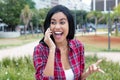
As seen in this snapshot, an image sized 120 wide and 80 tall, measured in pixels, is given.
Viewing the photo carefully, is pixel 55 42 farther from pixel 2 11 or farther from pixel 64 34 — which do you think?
pixel 2 11

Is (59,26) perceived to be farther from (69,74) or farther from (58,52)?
(69,74)

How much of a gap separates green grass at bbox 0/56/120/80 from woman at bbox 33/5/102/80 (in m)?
3.90

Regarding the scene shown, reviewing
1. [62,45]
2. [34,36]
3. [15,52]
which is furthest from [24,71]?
[34,36]

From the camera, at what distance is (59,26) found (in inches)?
117

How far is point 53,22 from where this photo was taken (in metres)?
3.02

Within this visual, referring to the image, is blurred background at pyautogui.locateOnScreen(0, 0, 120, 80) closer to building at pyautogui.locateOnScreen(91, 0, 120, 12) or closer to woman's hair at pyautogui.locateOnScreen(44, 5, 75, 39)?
building at pyautogui.locateOnScreen(91, 0, 120, 12)

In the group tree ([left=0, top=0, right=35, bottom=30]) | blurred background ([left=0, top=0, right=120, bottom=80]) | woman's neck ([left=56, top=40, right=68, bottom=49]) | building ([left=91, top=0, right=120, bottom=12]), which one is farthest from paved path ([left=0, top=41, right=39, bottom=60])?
building ([left=91, top=0, right=120, bottom=12])

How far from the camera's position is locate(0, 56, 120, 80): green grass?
280 inches

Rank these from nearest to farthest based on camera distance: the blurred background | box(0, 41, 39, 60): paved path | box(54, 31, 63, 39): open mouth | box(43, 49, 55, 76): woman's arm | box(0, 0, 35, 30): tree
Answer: box(43, 49, 55, 76): woman's arm
box(54, 31, 63, 39): open mouth
the blurred background
box(0, 41, 39, 60): paved path
box(0, 0, 35, 30): tree

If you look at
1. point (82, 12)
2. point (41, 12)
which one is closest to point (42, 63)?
point (41, 12)

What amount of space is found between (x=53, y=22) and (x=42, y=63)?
38 cm

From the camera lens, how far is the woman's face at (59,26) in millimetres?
2977

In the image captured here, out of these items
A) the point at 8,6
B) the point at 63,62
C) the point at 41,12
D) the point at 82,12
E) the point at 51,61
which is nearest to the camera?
the point at 51,61

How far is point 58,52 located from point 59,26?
24 centimetres
